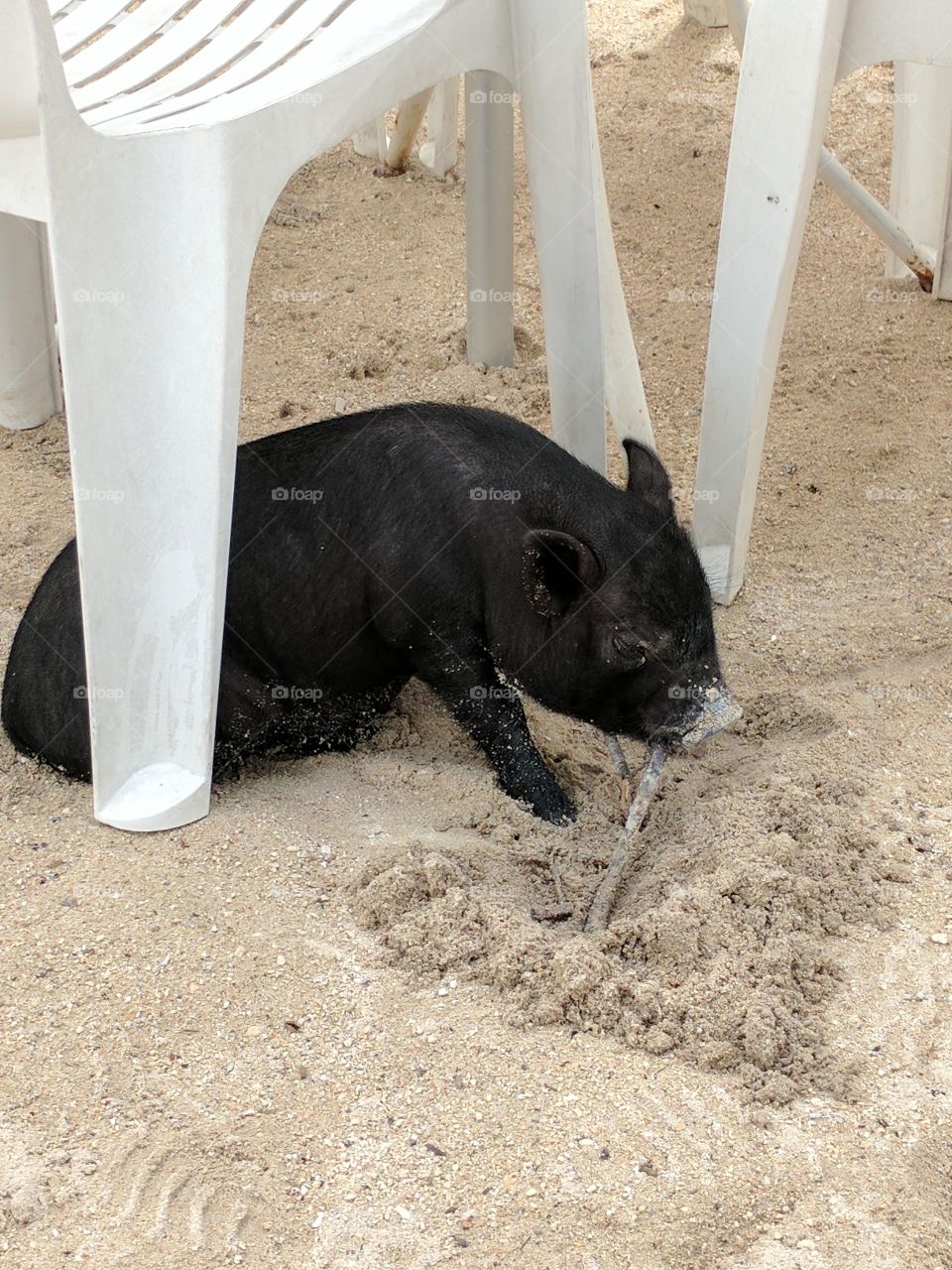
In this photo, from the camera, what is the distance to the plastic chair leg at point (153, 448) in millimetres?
3801

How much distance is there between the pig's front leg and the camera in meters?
4.66

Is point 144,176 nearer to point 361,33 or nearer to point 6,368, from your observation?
point 361,33

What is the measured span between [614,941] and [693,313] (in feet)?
14.1

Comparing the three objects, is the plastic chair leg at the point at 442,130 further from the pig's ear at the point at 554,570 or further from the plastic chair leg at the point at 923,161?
the pig's ear at the point at 554,570

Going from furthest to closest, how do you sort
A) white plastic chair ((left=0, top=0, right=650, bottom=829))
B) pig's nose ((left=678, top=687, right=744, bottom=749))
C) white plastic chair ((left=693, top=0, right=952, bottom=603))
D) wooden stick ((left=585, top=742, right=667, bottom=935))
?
white plastic chair ((left=693, top=0, right=952, bottom=603)) < pig's nose ((left=678, top=687, right=744, bottom=749)) < wooden stick ((left=585, top=742, right=667, bottom=935)) < white plastic chair ((left=0, top=0, right=650, bottom=829))

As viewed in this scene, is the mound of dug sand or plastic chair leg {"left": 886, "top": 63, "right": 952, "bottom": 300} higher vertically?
plastic chair leg {"left": 886, "top": 63, "right": 952, "bottom": 300}

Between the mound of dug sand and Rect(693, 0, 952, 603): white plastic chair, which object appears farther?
Rect(693, 0, 952, 603): white plastic chair

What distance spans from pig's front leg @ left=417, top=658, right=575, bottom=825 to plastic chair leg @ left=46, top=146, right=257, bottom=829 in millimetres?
853

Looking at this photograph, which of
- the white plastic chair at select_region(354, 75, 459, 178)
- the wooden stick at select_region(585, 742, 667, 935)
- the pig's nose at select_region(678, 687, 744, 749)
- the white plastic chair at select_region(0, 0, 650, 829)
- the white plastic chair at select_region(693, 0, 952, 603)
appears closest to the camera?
the white plastic chair at select_region(0, 0, 650, 829)

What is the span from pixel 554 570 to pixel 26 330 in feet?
11.1

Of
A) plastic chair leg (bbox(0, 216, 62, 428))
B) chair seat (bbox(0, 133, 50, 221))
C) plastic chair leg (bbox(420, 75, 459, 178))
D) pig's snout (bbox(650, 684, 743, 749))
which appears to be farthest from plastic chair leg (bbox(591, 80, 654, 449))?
plastic chair leg (bbox(420, 75, 459, 178))

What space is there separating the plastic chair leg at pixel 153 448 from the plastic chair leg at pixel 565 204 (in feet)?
4.59

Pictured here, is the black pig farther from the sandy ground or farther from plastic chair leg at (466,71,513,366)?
plastic chair leg at (466,71,513,366)

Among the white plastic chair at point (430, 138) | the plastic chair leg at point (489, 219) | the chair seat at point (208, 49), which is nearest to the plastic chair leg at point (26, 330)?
the chair seat at point (208, 49)
